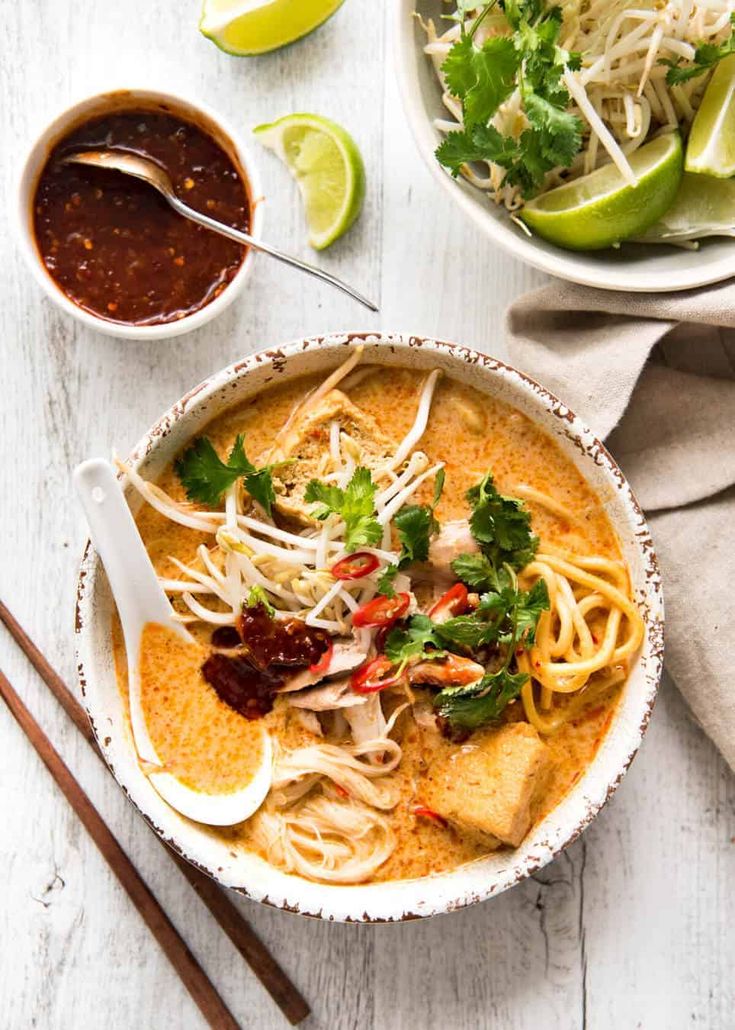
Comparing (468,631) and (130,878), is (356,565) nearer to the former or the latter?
(468,631)

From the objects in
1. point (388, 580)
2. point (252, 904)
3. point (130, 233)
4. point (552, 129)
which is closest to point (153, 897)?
point (252, 904)

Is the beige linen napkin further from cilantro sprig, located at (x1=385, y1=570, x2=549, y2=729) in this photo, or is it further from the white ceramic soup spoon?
the white ceramic soup spoon

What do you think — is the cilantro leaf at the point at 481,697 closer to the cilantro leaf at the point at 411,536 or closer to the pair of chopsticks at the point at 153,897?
the cilantro leaf at the point at 411,536

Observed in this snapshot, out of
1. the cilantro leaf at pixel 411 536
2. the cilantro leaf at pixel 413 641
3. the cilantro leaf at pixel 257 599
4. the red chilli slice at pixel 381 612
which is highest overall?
the cilantro leaf at pixel 411 536

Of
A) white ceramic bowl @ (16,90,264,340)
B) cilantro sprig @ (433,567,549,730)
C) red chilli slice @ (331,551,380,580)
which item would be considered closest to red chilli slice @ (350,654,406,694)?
cilantro sprig @ (433,567,549,730)

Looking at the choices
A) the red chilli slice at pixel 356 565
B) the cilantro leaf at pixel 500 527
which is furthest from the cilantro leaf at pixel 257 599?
the cilantro leaf at pixel 500 527

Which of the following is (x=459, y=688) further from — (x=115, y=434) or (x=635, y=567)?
(x=115, y=434)
